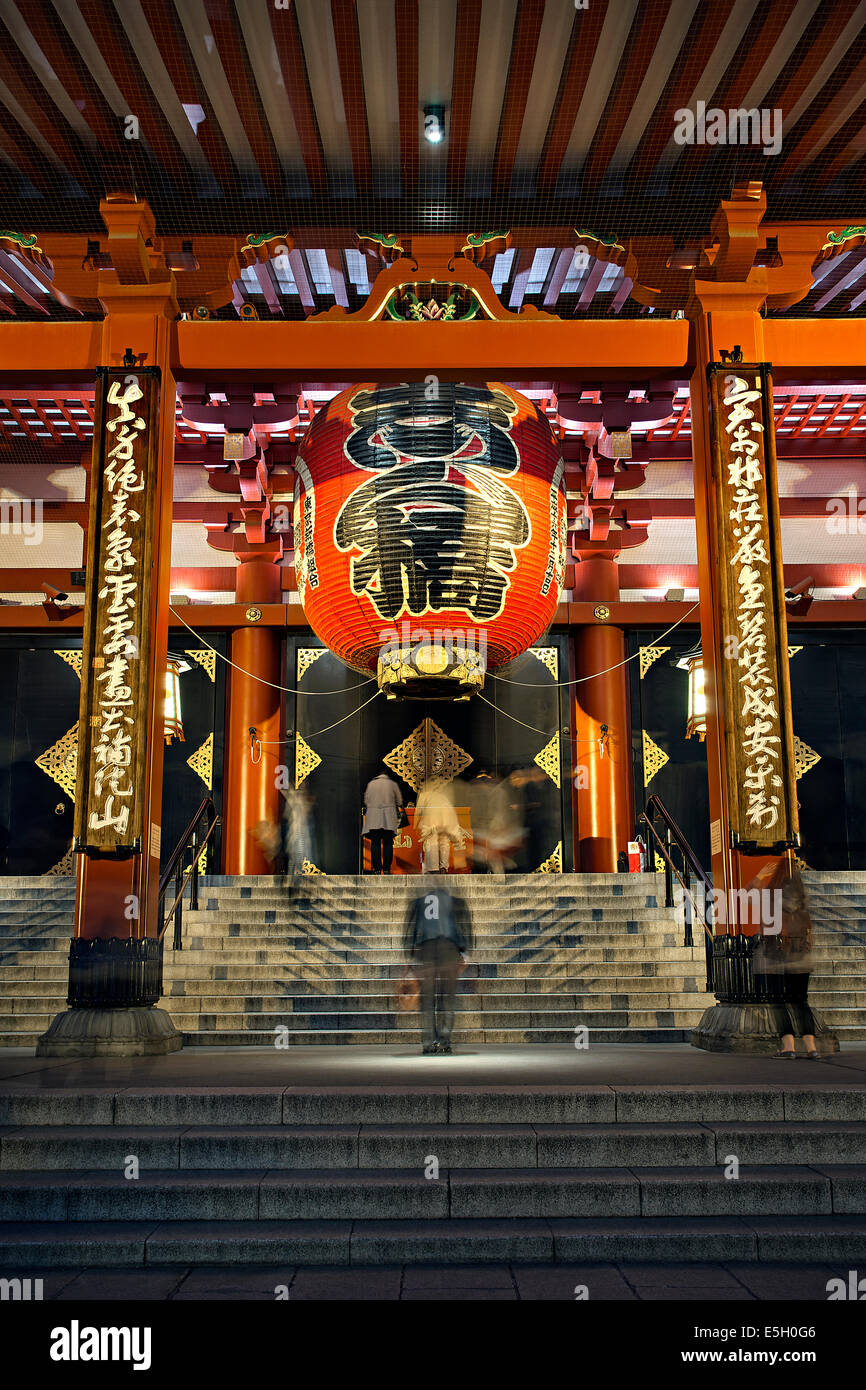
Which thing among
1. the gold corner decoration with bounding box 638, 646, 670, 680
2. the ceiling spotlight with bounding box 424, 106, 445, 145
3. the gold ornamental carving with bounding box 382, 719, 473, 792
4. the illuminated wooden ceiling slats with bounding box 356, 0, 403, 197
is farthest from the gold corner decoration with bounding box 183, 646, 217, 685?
the ceiling spotlight with bounding box 424, 106, 445, 145

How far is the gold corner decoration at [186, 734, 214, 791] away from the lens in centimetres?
1384

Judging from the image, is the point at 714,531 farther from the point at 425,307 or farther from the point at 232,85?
the point at 232,85

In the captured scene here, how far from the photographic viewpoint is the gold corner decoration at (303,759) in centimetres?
1380

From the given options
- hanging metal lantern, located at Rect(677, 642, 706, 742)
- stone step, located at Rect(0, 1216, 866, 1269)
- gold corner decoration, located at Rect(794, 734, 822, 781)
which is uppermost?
hanging metal lantern, located at Rect(677, 642, 706, 742)

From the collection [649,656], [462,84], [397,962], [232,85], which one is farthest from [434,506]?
[649,656]

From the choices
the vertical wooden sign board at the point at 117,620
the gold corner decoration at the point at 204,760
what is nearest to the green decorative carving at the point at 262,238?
the vertical wooden sign board at the point at 117,620

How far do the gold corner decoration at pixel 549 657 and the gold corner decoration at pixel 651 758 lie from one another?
4.39 ft

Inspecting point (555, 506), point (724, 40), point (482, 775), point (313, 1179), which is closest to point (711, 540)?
point (555, 506)

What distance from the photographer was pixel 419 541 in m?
6.72

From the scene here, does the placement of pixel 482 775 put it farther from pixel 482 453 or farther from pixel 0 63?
pixel 0 63

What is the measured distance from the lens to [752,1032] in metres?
6.61

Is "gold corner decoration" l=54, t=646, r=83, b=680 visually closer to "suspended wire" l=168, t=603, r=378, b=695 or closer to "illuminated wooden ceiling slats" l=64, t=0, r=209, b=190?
"suspended wire" l=168, t=603, r=378, b=695

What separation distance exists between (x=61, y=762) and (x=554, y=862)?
622 cm

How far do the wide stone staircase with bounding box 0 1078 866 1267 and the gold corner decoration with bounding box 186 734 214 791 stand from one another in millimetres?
8745
